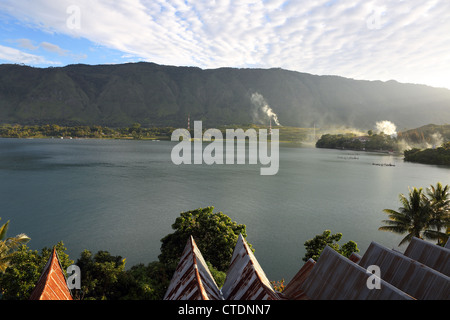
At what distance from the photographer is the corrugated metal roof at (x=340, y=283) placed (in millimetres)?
15108

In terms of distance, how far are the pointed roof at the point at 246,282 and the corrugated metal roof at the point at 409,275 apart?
9.91 meters

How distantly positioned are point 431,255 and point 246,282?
17863 millimetres

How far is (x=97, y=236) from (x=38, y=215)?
24664mm

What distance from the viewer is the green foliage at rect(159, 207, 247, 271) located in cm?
3834

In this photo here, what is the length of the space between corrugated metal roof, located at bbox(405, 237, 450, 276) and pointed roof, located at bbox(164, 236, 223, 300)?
18704 millimetres

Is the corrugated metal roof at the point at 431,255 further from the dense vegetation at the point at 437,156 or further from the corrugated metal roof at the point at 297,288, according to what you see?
the dense vegetation at the point at 437,156

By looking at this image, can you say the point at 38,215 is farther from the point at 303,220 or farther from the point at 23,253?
the point at 303,220

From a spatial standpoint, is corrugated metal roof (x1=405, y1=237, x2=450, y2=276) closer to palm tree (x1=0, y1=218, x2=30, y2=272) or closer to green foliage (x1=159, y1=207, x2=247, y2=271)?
green foliage (x1=159, y1=207, x2=247, y2=271)

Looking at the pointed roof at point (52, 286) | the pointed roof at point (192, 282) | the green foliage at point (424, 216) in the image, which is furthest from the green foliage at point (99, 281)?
the green foliage at point (424, 216)

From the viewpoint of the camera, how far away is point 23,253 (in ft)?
93.9

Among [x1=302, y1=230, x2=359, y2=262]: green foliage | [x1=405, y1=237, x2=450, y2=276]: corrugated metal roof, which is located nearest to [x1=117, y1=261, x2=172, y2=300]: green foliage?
[x1=302, y1=230, x2=359, y2=262]: green foliage

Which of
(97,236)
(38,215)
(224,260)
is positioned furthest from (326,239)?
(38,215)
